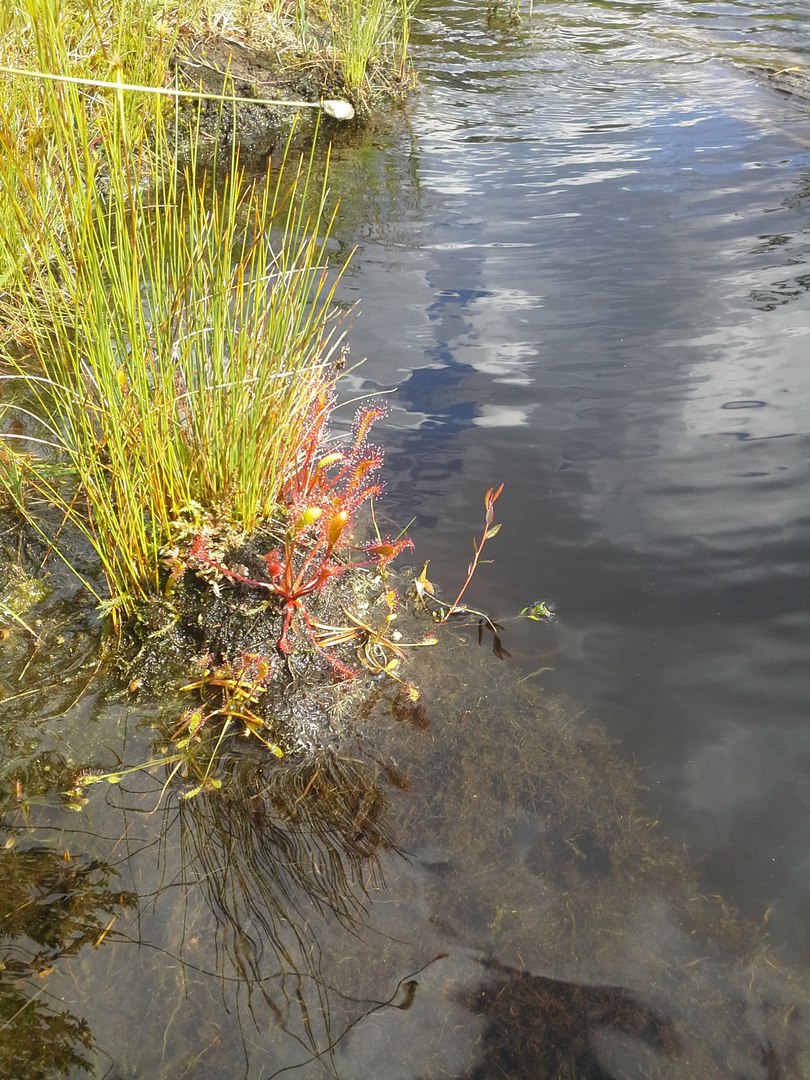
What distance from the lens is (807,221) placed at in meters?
5.15

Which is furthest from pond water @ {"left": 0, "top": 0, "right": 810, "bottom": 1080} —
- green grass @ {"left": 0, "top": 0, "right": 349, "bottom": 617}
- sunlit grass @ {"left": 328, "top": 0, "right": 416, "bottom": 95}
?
sunlit grass @ {"left": 328, "top": 0, "right": 416, "bottom": 95}

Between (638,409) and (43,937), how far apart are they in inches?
116

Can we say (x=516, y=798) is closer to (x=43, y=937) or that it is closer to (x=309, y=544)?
(x=309, y=544)

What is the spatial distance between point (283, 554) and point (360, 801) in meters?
0.80

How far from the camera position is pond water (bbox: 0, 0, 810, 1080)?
176 cm

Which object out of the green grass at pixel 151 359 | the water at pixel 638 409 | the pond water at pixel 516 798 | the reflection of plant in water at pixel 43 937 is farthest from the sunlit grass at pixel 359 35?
the reflection of plant in water at pixel 43 937

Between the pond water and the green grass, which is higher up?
the green grass

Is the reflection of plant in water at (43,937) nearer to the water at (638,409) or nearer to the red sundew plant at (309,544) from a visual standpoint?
the red sundew plant at (309,544)

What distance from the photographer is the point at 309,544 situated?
260 centimetres

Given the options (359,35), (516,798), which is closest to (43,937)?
(516,798)

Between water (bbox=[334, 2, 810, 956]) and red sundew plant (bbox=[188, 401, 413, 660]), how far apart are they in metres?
0.48

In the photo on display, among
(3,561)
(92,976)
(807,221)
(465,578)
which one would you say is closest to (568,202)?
(807,221)

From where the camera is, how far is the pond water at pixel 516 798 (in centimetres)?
176

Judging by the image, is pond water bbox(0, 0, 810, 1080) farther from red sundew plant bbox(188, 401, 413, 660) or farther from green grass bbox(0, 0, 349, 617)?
green grass bbox(0, 0, 349, 617)
